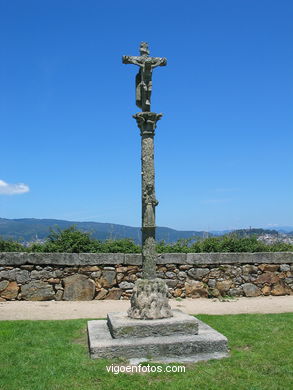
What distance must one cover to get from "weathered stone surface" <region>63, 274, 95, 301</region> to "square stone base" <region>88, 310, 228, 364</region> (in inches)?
175

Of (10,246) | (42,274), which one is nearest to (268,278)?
(42,274)

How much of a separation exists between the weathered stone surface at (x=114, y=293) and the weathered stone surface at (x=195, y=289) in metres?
1.68

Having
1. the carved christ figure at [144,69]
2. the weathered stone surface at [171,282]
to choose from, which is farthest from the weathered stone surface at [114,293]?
the carved christ figure at [144,69]

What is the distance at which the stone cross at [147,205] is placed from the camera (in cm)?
604

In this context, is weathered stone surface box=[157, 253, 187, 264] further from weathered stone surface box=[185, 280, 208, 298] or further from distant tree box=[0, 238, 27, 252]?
distant tree box=[0, 238, 27, 252]

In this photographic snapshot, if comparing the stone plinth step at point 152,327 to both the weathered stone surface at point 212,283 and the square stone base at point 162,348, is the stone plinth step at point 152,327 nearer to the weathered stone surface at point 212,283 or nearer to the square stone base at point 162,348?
the square stone base at point 162,348

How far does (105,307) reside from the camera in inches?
371

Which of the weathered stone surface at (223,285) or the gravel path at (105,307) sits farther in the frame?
the weathered stone surface at (223,285)

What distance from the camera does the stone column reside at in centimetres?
602

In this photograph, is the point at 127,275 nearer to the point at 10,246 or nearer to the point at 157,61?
the point at 10,246

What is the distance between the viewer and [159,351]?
5391 mm

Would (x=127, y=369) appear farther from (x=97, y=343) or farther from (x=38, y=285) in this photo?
(x=38, y=285)

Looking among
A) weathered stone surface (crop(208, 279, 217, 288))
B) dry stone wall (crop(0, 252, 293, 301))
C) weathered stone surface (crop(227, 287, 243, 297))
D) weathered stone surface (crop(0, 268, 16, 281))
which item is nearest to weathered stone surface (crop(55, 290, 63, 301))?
dry stone wall (crop(0, 252, 293, 301))

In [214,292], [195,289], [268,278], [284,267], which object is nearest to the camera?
[195,289]
